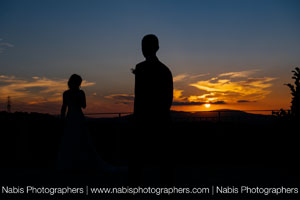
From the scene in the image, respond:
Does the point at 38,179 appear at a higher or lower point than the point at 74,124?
lower

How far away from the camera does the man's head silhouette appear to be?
364cm

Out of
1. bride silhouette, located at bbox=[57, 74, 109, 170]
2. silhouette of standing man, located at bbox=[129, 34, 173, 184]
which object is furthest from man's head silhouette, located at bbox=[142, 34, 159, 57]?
bride silhouette, located at bbox=[57, 74, 109, 170]

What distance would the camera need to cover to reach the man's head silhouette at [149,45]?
364cm

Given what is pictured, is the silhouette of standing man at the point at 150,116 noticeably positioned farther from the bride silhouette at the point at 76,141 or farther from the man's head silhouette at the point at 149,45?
the bride silhouette at the point at 76,141

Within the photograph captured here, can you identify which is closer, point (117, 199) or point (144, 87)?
point (144, 87)

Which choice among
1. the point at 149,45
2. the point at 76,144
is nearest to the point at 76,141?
the point at 76,144

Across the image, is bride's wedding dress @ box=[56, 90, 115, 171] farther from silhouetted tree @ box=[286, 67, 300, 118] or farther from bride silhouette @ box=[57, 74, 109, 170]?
silhouetted tree @ box=[286, 67, 300, 118]

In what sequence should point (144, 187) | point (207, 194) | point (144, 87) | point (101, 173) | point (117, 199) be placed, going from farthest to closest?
point (101, 173)
point (144, 187)
point (207, 194)
point (117, 199)
point (144, 87)

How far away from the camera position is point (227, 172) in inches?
283

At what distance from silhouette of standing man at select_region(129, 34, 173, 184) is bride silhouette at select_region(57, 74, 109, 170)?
368 centimetres


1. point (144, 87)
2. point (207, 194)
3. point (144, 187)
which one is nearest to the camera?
point (144, 87)

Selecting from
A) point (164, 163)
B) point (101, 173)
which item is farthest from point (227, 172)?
point (164, 163)

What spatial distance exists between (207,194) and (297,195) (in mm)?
1400

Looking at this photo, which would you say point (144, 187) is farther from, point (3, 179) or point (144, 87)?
point (3, 179)
